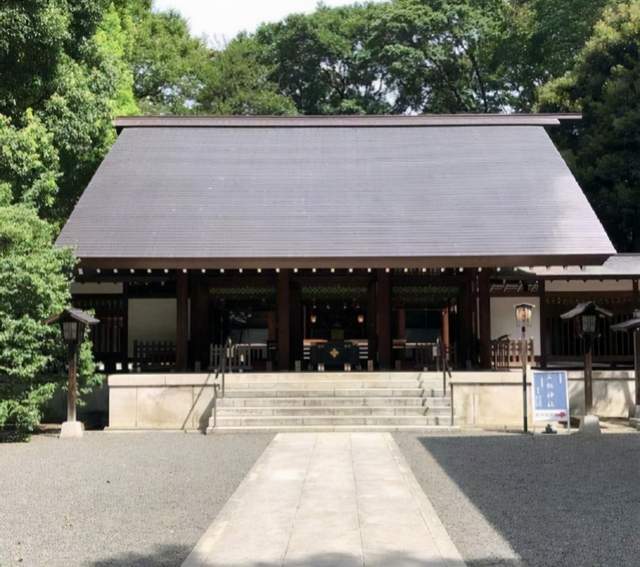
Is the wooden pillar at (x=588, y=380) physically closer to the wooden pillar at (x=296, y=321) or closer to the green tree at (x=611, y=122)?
the wooden pillar at (x=296, y=321)

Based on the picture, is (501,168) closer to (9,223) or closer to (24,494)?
(9,223)

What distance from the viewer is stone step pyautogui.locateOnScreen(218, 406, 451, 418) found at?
1288cm

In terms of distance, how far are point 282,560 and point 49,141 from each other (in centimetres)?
1379

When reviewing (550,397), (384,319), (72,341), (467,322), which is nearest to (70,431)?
(72,341)

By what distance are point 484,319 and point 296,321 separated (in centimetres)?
442

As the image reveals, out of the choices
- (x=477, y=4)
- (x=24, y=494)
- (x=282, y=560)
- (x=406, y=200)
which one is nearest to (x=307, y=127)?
(x=406, y=200)

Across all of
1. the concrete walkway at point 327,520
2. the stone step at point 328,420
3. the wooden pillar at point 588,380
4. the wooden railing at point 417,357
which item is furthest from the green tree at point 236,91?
the concrete walkway at point 327,520

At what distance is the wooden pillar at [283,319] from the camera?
14.7 m

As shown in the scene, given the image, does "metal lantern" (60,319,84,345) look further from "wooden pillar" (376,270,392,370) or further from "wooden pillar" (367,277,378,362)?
"wooden pillar" (367,277,378,362)

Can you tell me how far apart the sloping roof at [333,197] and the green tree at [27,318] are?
151cm

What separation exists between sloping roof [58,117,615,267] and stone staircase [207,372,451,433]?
238cm

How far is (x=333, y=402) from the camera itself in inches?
519

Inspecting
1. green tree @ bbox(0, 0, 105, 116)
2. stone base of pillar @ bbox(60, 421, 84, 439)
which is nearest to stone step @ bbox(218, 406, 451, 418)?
stone base of pillar @ bbox(60, 421, 84, 439)

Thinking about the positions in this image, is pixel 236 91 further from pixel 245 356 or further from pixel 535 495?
pixel 535 495
